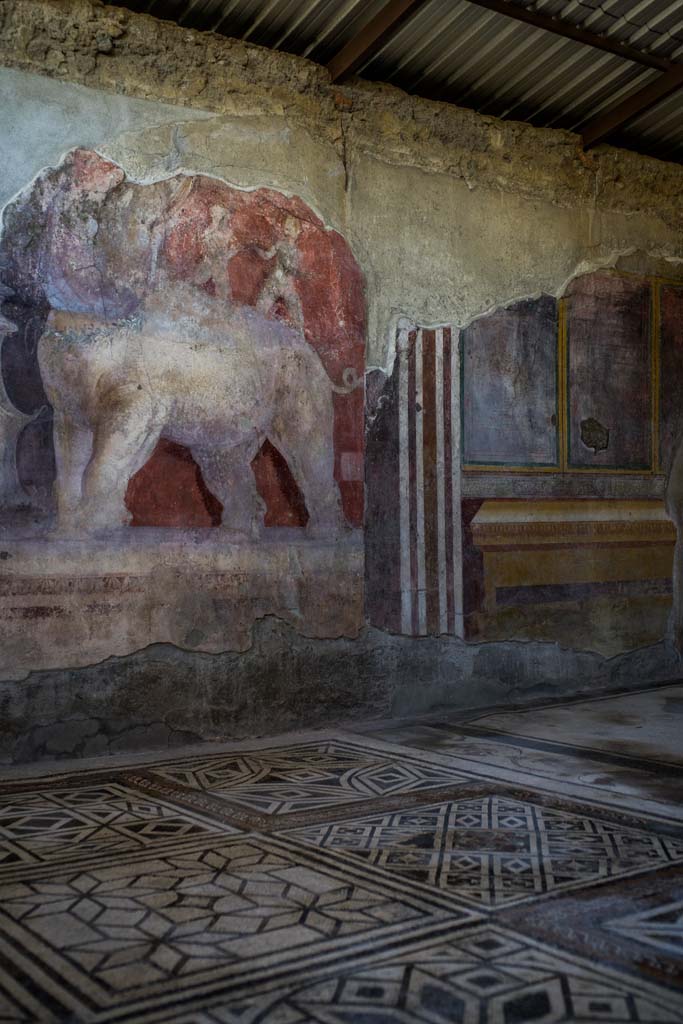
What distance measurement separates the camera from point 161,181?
4816mm

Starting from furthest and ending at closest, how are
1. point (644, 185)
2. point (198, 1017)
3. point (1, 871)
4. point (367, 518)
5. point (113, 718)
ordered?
point (644, 185), point (367, 518), point (113, 718), point (1, 871), point (198, 1017)

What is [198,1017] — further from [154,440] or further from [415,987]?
[154,440]

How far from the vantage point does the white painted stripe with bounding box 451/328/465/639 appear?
5703 mm

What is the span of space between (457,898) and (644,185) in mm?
5149

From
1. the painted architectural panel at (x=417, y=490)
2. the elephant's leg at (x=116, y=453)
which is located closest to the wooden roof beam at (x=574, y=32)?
the painted architectural panel at (x=417, y=490)

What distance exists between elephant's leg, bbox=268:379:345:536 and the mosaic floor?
120 centimetres

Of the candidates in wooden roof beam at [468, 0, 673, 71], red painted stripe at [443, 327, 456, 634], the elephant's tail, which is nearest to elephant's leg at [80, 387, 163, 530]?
the elephant's tail

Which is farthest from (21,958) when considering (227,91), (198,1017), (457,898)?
(227,91)

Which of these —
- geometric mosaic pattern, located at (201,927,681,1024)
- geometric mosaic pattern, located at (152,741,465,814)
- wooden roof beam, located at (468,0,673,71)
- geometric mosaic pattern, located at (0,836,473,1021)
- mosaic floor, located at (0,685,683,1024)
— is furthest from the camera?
wooden roof beam, located at (468,0,673,71)

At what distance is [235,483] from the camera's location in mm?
4992

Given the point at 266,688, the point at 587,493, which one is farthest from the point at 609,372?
the point at 266,688

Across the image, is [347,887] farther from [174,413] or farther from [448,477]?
[448,477]

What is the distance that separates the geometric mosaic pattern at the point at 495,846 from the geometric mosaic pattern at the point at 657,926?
0.25 metres

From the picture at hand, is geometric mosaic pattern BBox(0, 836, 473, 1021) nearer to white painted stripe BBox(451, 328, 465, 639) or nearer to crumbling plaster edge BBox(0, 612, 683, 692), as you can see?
crumbling plaster edge BBox(0, 612, 683, 692)
